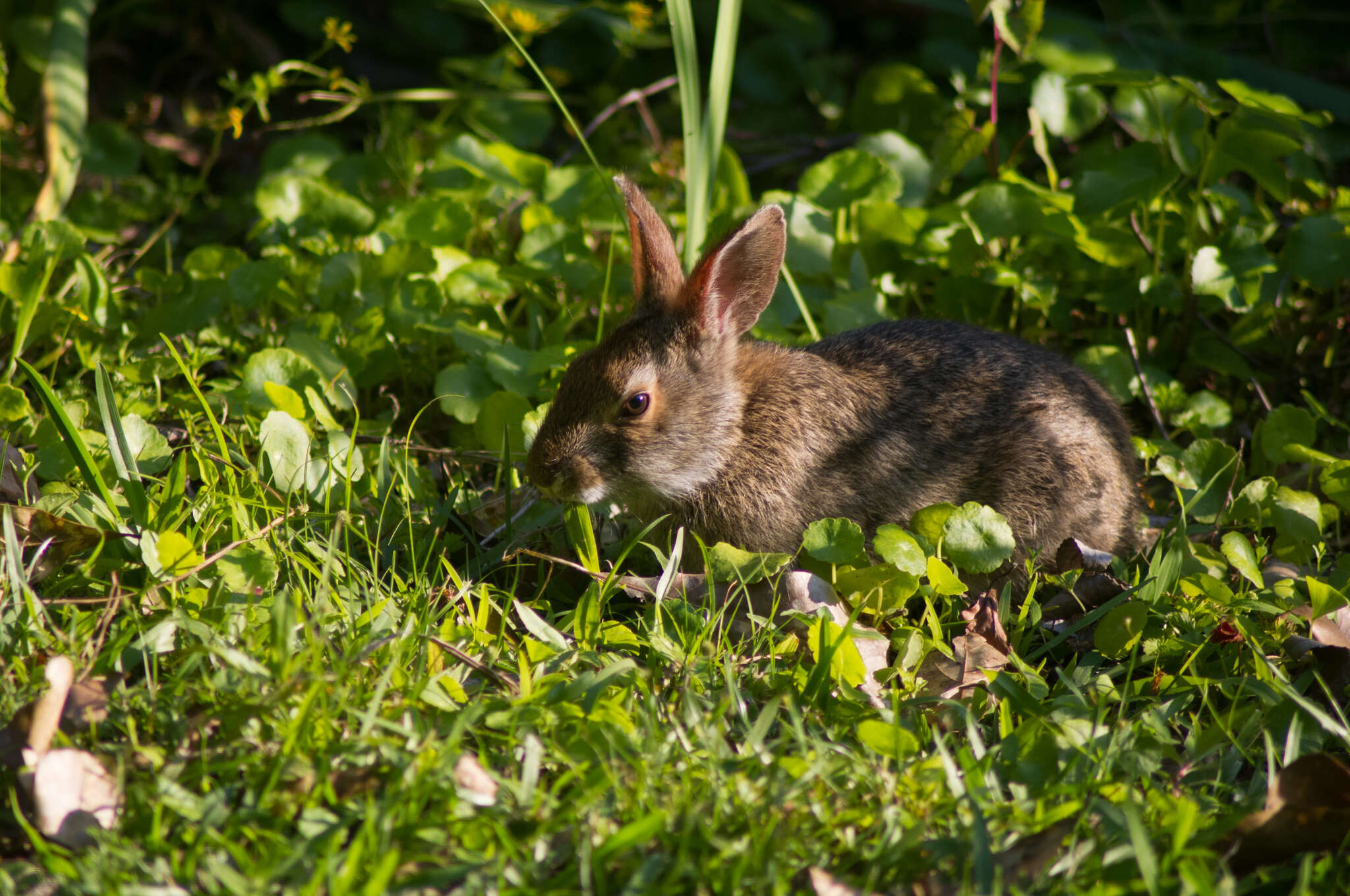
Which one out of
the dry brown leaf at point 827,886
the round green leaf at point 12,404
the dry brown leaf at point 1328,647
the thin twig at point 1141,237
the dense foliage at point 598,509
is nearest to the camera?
the dry brown leaf at point 827,886

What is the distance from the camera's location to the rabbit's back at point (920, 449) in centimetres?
358

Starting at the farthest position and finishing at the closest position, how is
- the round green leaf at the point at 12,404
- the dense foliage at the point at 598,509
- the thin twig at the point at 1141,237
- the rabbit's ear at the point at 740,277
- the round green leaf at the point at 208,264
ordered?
the thin twig at the point at 1141,237 < the round green leaf at the point at 208,264 < the rabbit's ear at the point at 740,277 < the round green leaf at the point at 12,404 < the dense foliage at the point at 598,509

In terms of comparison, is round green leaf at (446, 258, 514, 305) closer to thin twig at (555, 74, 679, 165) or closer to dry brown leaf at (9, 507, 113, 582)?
thin twig at (555, 74, 679, 165)

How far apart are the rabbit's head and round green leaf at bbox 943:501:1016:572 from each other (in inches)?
30.8

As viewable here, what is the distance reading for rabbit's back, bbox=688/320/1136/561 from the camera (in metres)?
3.58

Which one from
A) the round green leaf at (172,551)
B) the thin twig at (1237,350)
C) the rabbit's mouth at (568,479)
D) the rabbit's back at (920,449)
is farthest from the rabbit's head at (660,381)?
the thin twig at (1237,350)

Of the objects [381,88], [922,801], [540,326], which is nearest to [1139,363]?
[540,326]

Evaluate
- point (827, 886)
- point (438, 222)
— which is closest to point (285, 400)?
point (438, 222)

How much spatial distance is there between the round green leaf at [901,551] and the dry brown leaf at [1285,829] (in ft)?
3.29

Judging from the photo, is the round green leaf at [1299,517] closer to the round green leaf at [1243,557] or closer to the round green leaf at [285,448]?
the round green leaf at [1243,557]

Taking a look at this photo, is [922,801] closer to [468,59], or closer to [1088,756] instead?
[1088,756]

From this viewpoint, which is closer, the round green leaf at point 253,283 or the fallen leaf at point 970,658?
the fallen leaf at point 970,658

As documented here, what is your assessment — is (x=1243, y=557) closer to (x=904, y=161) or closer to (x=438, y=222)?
(x=904, y=161)

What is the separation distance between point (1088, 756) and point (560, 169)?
3.43 meters
